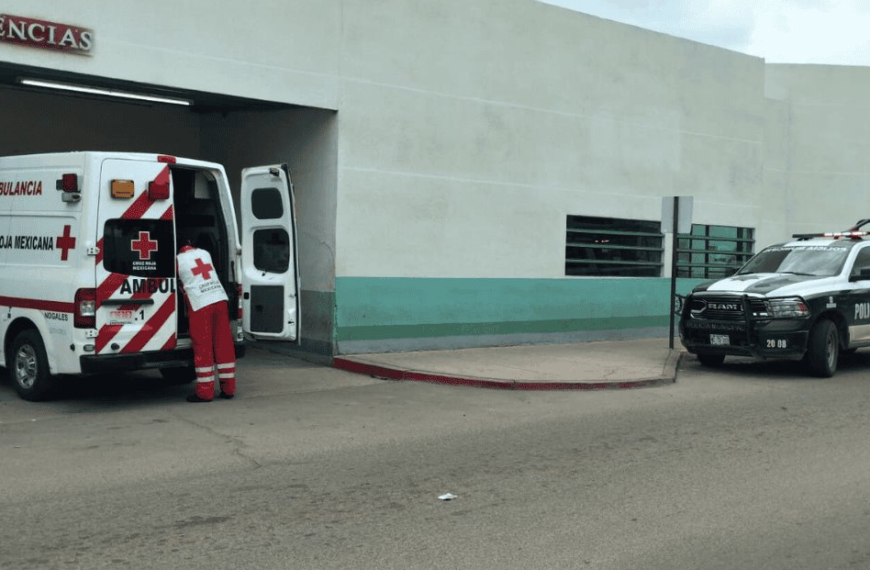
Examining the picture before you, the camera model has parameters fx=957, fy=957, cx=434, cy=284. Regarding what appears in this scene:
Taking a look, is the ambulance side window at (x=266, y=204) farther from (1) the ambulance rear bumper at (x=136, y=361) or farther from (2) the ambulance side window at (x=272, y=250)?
(1) the ambulance rear bumper at (x=136, y=361)

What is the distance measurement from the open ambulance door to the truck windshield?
280 inches

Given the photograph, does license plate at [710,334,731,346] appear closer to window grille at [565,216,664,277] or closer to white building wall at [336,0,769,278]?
white building wall at [336,0,769,278]

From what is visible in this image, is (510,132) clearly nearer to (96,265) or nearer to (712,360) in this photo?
(712,360)

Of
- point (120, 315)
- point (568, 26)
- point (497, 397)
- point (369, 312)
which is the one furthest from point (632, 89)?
point (120, 315)

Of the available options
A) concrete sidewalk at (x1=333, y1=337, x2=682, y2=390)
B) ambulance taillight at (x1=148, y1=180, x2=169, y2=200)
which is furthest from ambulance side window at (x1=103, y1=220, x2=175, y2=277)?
concrete sidewalk at (x1=333, y1=337, x2=682, y2=390)

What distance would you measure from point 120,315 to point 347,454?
3.31 meters

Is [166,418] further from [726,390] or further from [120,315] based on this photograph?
[726,390]

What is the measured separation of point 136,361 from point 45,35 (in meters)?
4.02

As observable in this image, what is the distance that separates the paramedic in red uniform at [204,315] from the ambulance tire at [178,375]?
120 cm

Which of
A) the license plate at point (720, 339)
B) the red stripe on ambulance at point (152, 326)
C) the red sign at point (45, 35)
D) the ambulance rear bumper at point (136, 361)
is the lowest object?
the ambulance rear bumper at point (136, 361)

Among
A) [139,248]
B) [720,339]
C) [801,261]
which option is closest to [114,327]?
[139,248]

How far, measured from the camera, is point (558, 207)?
54.3 ft

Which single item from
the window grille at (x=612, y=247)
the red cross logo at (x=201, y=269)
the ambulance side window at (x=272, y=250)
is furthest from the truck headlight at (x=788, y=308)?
the red cross logo at (x=201, y=269)

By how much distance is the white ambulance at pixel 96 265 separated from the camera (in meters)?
9.67
